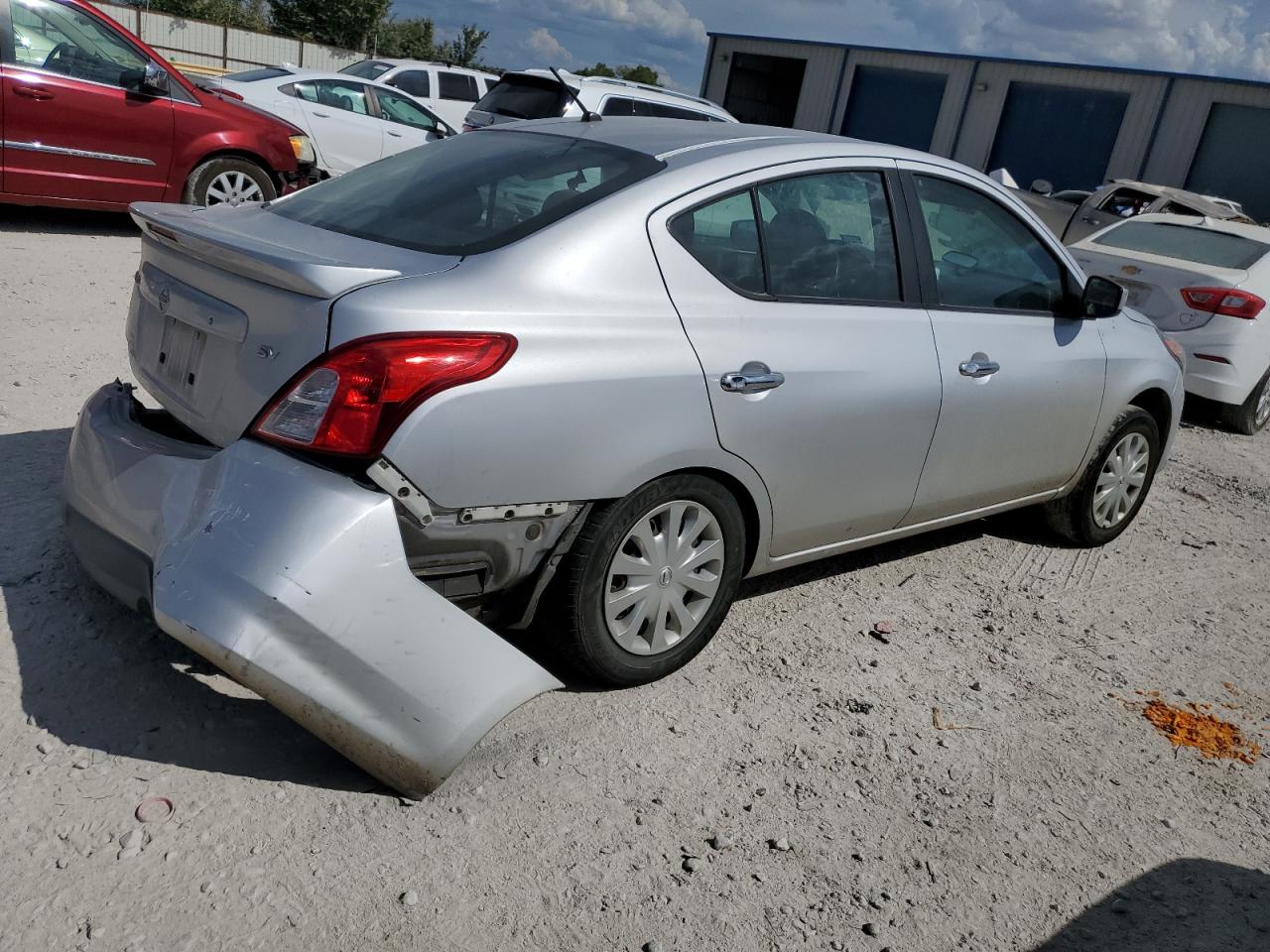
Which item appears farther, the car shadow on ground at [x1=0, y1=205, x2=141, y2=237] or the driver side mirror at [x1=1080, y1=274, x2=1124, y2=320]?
the car shadow on ground at [x1=0, y1=205, x2=141, y2=237]

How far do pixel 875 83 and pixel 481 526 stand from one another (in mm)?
31018

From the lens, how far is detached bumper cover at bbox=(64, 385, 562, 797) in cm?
252

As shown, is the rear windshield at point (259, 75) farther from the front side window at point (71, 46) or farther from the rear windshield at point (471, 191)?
the rear windshield at point (471, 191)

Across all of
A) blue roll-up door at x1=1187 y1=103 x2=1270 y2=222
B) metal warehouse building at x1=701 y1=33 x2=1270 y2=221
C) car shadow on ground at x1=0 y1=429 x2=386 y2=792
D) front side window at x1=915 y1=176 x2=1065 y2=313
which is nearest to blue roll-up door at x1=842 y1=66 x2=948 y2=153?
metal warehouse building at x1=701 y1=33 x2=1270 y2=221

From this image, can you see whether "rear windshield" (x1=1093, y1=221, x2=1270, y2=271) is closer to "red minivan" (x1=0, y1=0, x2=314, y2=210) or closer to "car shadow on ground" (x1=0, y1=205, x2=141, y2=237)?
"red minivan" (x1=0, y1=0, x2=314, y2=210)

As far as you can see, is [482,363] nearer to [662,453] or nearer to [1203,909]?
[662,453]

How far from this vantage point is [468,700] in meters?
2.67

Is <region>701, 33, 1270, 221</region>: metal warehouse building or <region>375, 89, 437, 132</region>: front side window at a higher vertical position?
<region>701, 33, 1270, 221</region>: metal warehouse building

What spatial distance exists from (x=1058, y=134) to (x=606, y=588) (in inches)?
1087

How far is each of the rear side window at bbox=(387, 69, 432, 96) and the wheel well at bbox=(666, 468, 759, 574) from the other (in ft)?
48.8

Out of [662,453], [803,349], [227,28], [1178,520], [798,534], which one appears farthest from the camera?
[227,28]

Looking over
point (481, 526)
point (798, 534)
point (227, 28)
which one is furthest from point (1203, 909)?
point (227, 28)

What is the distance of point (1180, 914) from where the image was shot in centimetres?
284

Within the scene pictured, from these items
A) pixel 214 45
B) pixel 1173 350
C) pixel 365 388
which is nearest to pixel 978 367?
pixel 1173 350
